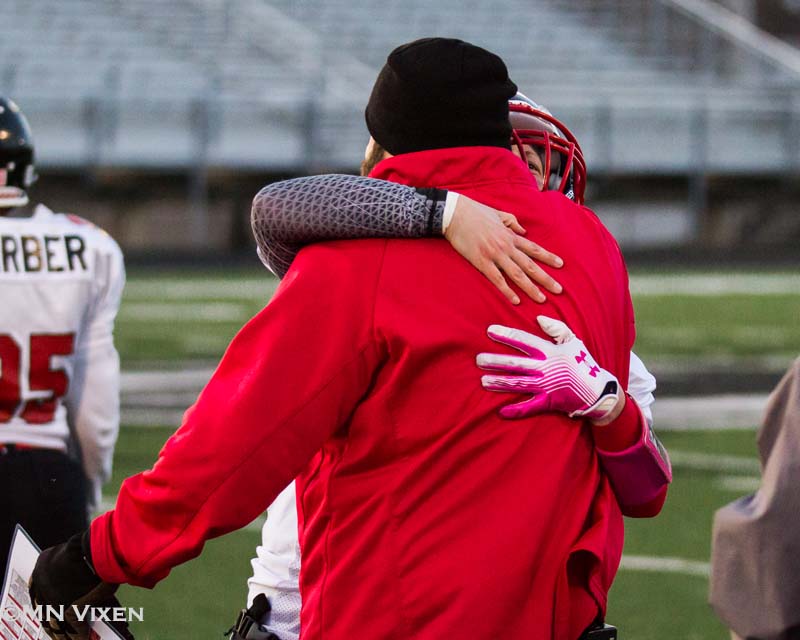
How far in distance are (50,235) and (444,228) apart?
6.36 feet

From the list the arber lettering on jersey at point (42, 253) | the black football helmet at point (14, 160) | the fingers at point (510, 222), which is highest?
the fingers at point (510, 222)

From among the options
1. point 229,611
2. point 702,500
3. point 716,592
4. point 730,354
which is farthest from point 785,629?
point 730,354

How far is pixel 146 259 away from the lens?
19828 millimetres

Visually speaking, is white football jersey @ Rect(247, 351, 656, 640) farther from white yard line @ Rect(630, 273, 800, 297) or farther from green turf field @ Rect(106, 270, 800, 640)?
white yard line @ Rect(630, 273, 800, 297)

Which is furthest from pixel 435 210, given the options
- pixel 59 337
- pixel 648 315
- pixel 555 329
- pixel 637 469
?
pixel 648 315

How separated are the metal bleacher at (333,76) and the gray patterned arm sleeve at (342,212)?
18.2 meters

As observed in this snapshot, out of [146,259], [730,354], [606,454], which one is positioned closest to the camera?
[606,454]

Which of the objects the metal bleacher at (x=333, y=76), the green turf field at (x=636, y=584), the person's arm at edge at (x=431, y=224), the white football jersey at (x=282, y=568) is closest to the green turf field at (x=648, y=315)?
the metal bleacher at (x=333, y=76)

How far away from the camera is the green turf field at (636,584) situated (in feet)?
17.4

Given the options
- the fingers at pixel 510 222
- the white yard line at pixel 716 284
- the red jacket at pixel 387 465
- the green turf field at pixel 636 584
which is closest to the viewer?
the red jacket at pixel 387 465

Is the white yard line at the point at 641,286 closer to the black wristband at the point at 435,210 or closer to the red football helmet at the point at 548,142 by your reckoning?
A: the red football helmet at the point at 548,142

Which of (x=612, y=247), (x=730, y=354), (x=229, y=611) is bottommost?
(x=730, y=354)

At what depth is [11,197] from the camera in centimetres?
402

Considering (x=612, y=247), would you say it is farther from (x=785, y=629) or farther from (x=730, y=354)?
(x=730, y=354)
